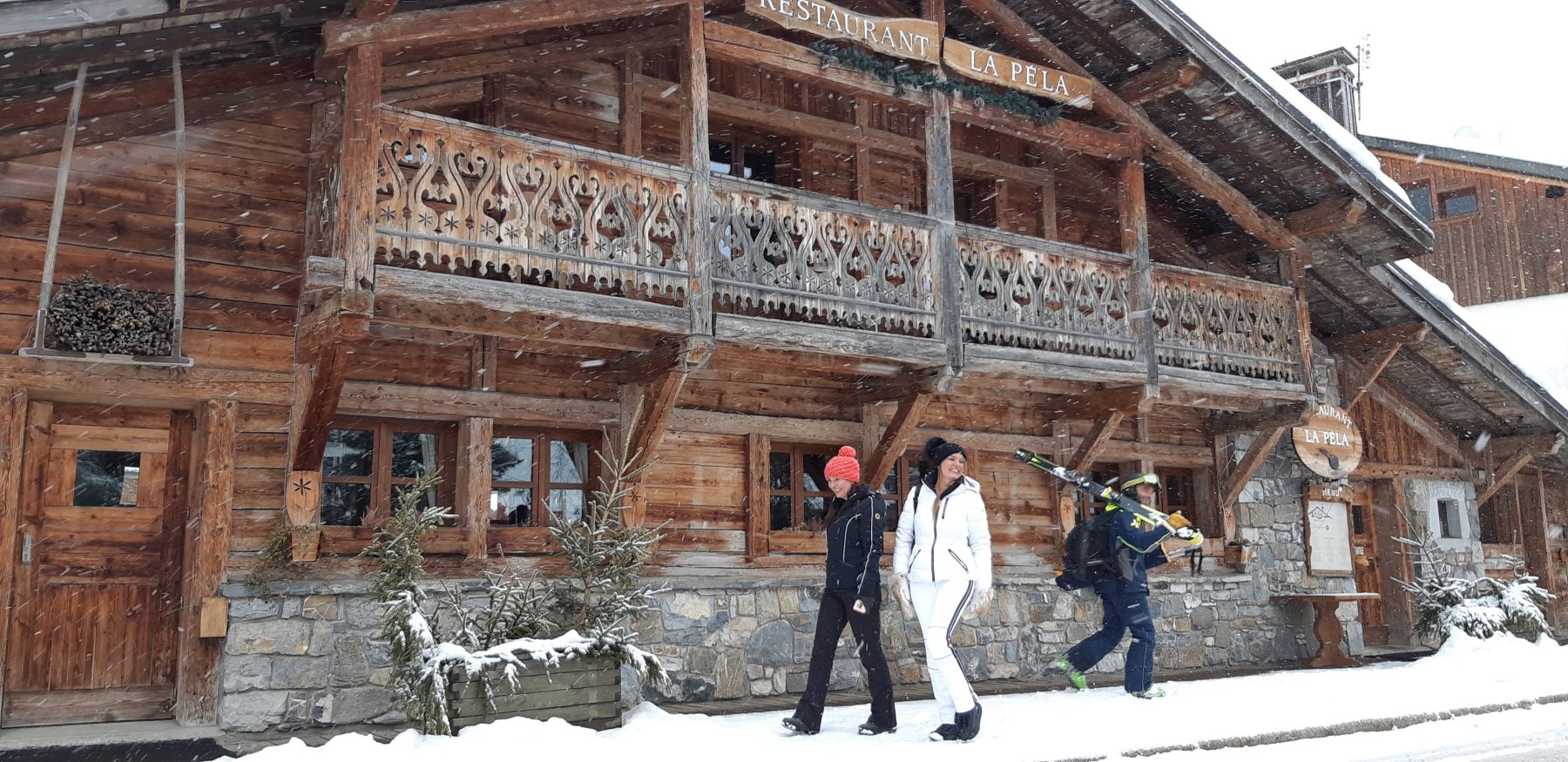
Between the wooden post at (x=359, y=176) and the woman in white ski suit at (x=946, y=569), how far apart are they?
3.65m

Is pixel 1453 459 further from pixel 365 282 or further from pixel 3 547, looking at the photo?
pixel 3 547

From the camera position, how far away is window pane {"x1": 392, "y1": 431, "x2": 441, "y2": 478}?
9250 millimetres

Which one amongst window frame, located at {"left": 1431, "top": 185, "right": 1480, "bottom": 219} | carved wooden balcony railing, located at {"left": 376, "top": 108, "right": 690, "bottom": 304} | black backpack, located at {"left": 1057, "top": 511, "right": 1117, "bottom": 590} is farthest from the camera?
window frame, located at {"left": 1431, "top": 185, "right": 1480, "bottom": 219}

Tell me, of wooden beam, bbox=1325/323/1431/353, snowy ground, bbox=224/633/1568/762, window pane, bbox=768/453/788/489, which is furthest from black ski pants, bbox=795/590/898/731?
wooden beam, bbox=1325/323/1431/353

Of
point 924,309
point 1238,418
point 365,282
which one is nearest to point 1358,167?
point 1238,418

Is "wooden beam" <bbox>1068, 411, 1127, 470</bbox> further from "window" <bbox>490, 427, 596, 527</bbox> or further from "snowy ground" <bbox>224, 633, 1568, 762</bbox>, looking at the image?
"window" <bbox>490, 427, 596, 527</bbox>

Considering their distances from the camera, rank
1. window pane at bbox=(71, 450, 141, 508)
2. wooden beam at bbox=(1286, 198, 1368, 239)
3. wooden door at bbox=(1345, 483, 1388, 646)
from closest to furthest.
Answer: window pane at bbox=(71, 450, 141, 508)
wooden beam at bbox=(1286, 198, 1368, 239)
wooden door at bbox=(1345, 483, 1388, 646)

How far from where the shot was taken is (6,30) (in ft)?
21.3

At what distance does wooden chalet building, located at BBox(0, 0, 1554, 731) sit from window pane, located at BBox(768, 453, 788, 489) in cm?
4

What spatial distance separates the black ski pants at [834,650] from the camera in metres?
7.23

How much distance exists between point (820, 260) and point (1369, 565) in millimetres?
10319

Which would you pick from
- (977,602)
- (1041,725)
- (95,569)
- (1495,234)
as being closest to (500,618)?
(977,602)

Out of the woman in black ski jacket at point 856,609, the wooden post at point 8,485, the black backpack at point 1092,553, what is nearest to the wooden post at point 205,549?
the wooden post at point 8,485

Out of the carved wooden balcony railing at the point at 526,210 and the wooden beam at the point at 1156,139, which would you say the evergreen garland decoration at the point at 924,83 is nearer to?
the wooden beam at the point at 1156,139
